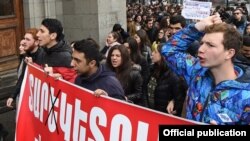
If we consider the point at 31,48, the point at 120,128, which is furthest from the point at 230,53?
the point at 31,48

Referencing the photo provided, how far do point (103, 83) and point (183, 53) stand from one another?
0.77 m

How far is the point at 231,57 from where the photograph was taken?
243 centimetres

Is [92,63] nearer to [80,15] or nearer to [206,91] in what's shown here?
[206,91]

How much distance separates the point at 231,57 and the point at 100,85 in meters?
1.23

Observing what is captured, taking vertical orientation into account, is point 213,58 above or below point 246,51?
above

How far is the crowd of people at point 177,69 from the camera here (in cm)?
240

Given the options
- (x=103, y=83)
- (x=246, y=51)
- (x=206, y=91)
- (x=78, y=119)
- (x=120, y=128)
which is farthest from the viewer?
(x=246, y=51)

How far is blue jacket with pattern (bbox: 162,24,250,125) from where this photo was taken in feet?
7.61

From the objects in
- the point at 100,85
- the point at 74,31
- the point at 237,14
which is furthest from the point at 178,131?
the point at 74,31

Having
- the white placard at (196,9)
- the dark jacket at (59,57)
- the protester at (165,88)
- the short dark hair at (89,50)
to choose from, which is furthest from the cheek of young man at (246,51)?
the short dark hair at (89,50)

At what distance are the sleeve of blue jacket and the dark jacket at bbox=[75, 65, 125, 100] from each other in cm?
61

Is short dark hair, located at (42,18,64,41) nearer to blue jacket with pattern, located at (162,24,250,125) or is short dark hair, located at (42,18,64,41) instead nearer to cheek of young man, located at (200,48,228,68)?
blue jacket with pattern, located at (162,24,250,125)

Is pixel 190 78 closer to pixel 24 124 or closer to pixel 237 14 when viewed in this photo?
pixel 24 124

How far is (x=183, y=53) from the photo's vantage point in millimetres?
2895
